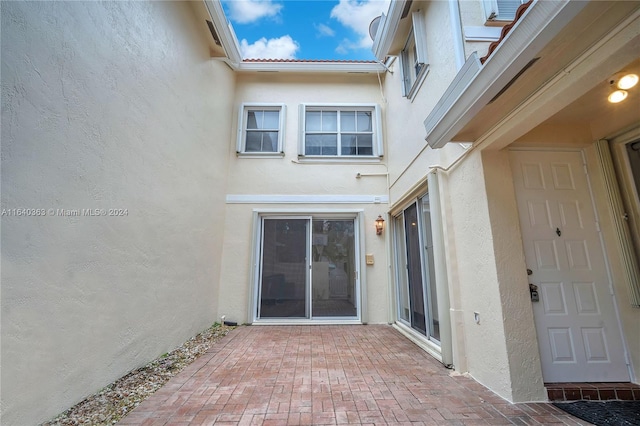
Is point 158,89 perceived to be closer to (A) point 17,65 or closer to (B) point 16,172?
(A) point 17,65

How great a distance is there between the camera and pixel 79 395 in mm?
2186

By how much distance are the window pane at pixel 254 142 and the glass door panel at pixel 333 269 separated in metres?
2.26

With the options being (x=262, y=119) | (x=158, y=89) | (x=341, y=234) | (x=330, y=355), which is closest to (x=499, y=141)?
(x=330, y=355)

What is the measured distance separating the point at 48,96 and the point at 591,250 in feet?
16.3

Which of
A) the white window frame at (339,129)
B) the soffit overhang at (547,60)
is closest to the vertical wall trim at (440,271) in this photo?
the soffit overhang at (547,60)

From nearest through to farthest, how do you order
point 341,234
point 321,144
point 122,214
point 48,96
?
point 48,96 < point 122,214 < point 341,234 < point 321,144

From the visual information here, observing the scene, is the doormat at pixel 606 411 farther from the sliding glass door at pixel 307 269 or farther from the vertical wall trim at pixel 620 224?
the sliding glass door at pixel 307 269

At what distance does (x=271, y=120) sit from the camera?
20.5 ft

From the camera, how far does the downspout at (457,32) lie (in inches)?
116

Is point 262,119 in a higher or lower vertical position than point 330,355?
higher

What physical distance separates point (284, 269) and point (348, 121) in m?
3.83

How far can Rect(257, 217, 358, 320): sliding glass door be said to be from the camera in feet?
17.5

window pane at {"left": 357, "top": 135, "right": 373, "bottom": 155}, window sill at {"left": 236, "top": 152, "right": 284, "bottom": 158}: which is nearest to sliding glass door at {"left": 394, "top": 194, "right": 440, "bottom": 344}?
window pane at {"left": 357, "top": 135, "right": 373, "bottom": 155}

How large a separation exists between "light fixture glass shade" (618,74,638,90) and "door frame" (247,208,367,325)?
3.97 m
